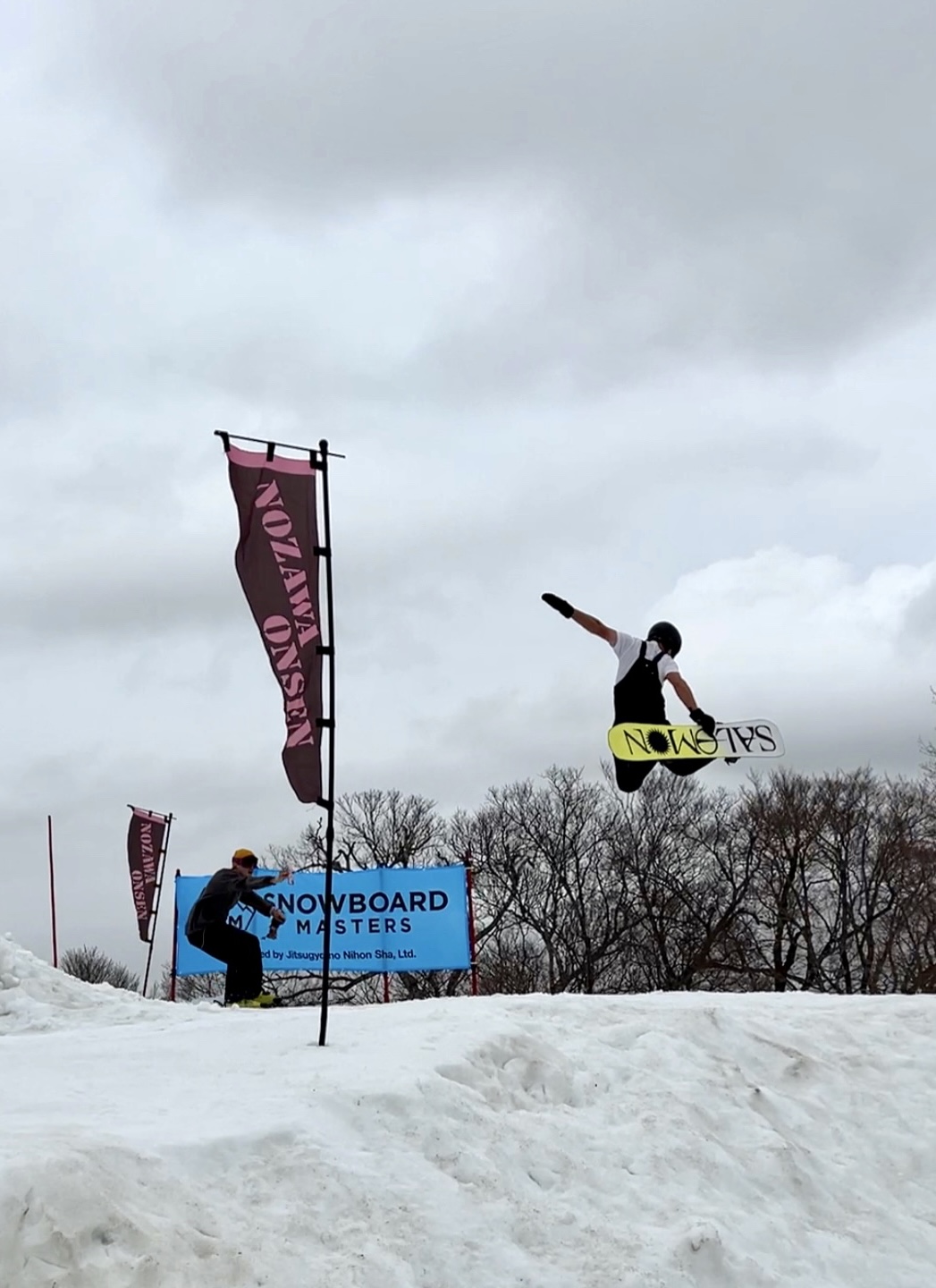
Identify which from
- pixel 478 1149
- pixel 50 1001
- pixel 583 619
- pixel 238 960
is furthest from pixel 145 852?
pixel 478 1149

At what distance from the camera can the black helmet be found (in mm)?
12423

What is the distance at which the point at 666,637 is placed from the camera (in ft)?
40.8

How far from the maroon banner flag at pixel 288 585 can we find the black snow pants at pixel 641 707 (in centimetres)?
358

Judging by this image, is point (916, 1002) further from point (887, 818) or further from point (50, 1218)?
point (887, 818)

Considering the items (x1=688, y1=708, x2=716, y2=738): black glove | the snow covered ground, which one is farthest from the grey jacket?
(x1=688, y1=708, x2=716, y2=738): black glove

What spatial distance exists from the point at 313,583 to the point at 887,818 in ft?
126

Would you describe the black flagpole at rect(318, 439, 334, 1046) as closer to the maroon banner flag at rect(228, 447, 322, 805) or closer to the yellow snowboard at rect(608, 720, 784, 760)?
the maroon banner flag at rect(228, 447, 322, 805)

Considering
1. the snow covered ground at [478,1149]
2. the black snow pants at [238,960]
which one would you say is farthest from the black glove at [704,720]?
the black snow pants at [238,960]

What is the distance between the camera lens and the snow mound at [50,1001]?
11242 mm

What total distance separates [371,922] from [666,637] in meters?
9.90

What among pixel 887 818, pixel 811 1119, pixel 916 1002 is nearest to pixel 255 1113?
pixel 811 1119

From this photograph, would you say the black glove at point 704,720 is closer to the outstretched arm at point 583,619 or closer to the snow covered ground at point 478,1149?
the outstretched arm at point 583,619

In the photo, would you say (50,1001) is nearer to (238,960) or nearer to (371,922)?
(238,960)

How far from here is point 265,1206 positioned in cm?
620
